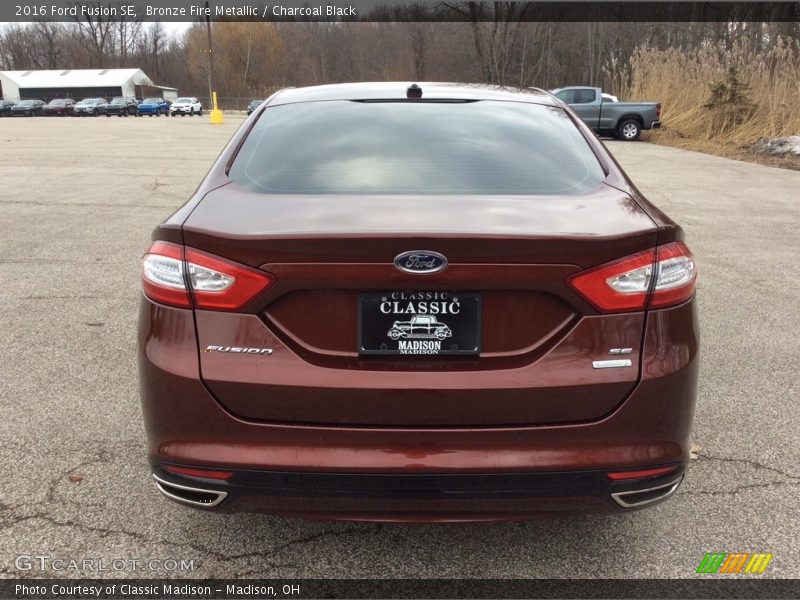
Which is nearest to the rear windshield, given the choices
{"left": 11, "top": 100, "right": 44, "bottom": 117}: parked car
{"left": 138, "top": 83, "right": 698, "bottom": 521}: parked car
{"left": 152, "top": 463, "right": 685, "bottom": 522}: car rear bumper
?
{"left": 138, "top": 83, "right": 698, "bottom": 521}: parked car

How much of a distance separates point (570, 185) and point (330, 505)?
4.47 ft

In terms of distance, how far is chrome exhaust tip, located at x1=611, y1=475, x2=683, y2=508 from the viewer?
2.01m

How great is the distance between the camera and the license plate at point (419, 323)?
1907 millimetres

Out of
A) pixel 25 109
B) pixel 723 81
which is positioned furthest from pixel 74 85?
pixel 723 81

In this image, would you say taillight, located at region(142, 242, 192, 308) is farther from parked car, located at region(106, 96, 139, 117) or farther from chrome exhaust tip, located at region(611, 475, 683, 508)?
parked car, located at region(106, 96, 139, 117)

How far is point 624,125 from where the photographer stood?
872 inches

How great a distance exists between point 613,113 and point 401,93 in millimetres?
20999

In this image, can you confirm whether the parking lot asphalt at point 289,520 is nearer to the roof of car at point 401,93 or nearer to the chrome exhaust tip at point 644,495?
the chrome exhaust tip at point 644,495

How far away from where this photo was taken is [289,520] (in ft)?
8.57

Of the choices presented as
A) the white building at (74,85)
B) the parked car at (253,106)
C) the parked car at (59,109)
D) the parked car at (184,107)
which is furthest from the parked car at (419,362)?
the white building at (74,85)

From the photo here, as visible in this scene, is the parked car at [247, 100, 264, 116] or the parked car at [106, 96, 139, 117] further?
the parked car at [106, 96, 139, 117]

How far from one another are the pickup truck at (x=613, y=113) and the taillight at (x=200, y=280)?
70.7 ft

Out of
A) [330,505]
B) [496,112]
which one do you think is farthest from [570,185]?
[330,505]

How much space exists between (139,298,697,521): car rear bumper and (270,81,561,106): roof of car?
1470 millimetres
